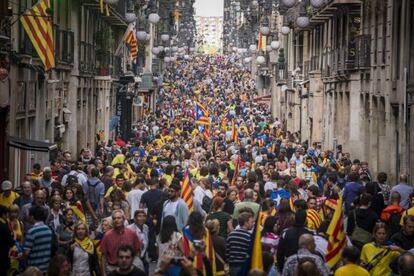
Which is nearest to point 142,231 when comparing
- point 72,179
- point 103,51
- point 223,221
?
point 223,221

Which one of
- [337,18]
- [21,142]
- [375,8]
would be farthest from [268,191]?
[337,18]

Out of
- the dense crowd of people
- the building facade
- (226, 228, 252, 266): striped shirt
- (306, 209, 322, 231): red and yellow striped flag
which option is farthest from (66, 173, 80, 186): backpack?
the building facade

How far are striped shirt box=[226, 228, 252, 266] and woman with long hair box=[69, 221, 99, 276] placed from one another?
63.7 inches

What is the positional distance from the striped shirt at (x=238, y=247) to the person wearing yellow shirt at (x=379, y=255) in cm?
145

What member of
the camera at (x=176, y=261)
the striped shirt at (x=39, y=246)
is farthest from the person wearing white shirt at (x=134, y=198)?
the camera at (x=176, y=261)

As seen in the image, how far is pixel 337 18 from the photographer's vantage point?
154ft

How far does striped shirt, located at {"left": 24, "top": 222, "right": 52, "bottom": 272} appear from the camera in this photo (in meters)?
14.9

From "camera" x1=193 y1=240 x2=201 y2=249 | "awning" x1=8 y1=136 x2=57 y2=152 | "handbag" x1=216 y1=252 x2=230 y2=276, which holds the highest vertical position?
"awning" x1=8 y1=136 x2=57 y2=152

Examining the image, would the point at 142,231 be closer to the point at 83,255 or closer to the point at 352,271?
the point at 83,255

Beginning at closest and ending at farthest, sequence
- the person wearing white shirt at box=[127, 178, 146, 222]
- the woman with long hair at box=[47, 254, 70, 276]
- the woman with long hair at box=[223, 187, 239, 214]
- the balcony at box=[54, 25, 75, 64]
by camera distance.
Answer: the woman with long hair at box=[47, 254, 70, 276], the woman with long hair at box=[223, 187, 239, 214], the person wearing white shirt at box=[127, 178, 146, 222], the balcony at box=[54, 25, 75, 64]

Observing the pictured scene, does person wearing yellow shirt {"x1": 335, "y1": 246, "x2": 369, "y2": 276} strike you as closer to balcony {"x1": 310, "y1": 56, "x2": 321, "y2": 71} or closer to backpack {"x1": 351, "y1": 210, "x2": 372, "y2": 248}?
backpack {"x1": 351, "y1": 210, "x2": 372, "y2": 248}

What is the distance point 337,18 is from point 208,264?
33.8 m

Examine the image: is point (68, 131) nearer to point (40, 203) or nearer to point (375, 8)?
point (375, 8)

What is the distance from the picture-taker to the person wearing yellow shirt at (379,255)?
551 inches
